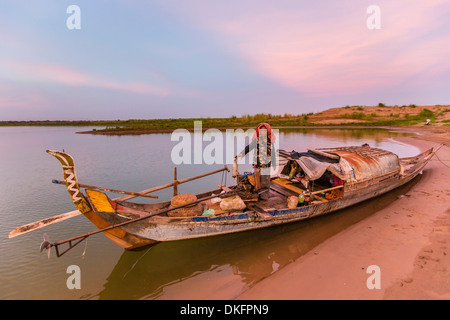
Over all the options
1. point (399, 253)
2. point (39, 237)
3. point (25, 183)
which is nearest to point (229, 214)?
point (399, 253)

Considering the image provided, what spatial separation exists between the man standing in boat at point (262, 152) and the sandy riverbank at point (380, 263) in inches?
119

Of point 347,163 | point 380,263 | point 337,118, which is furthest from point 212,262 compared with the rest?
point 337,118

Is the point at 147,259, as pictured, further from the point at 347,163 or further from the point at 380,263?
the point at 347,163

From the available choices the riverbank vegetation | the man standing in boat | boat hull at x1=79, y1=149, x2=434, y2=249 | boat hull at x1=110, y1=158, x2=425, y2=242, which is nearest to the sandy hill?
the riverbank vegetation

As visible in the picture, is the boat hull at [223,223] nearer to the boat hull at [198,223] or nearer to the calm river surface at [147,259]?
the boat hull at [198,223]

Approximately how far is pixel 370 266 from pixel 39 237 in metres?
11.3

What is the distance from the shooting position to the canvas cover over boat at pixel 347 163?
831 cm

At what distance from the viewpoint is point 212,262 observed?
651 cm

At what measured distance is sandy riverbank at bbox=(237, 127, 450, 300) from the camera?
482cm

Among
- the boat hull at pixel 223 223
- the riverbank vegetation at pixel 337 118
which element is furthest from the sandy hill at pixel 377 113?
the boat hull at pixel 223 223

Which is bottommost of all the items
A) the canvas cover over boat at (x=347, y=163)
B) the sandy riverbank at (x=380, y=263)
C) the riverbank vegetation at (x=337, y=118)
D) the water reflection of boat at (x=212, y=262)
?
the water reflection of boat at (x=212, y=262)

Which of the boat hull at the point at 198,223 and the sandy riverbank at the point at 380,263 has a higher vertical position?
the boat hull at the point at 198,223

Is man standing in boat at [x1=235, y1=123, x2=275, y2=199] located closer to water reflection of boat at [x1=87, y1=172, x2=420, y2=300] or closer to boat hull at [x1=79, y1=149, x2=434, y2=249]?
boat hull at [x1=79, y1=149, x2=434, y2=249]

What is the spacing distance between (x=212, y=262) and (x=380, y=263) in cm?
495
